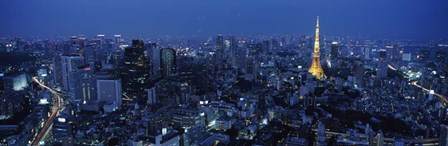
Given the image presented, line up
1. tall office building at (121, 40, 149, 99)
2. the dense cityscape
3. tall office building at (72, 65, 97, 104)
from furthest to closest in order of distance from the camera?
tall office building at (121, 40, 149, 99), tall office building at (72, 65, 97, 104), the dense cityscape

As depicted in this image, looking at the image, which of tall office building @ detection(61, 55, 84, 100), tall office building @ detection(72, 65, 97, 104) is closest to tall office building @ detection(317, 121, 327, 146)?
tall office building @ detection(72, 65, 97, 104)

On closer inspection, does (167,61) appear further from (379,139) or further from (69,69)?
(379,139)

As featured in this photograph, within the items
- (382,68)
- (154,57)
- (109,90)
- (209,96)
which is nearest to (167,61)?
(154,57)

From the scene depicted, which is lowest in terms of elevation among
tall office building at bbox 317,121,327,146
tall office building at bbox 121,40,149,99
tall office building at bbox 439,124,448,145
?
tall office building at bbox 317,121,327,146

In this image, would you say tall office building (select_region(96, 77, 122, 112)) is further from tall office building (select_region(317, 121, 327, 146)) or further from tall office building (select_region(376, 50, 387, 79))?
tall office building (select_region(376, 50, 387, 79))

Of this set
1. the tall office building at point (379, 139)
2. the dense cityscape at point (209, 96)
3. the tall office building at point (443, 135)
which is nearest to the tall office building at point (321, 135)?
the dense cityscape at point (209, 96)

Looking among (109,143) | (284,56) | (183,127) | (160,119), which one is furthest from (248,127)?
(284,56)
